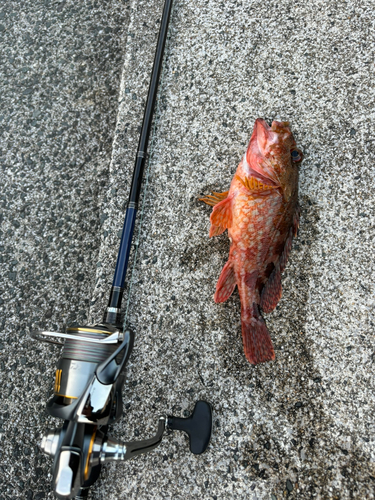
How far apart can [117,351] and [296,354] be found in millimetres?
1071

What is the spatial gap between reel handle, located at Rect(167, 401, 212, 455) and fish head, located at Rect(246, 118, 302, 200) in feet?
4.26

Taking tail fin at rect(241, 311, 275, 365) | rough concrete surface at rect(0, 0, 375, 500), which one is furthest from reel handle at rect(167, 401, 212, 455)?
tail fin at rect(241, 311, 275, 365)

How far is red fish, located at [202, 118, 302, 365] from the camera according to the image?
2.03 metres

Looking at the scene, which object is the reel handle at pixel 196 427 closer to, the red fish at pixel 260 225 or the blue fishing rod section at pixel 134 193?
the red fish at pixel 260 225

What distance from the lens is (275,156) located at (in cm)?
204

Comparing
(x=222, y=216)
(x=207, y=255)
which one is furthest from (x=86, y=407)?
(x=222, y=216)

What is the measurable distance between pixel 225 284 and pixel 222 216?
40cm

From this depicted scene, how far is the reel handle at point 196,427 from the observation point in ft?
6.33

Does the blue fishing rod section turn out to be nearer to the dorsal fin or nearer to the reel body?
the reel body

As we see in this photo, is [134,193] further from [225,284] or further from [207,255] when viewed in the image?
[225,284]

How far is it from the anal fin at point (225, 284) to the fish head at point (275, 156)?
53 centimetres

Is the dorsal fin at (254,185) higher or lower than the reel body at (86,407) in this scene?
higher

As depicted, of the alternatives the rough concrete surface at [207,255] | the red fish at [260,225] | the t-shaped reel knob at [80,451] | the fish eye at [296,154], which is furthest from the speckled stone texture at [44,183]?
the fish eye at [296,154]

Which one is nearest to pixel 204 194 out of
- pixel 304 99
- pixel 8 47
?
pixel 304 99
